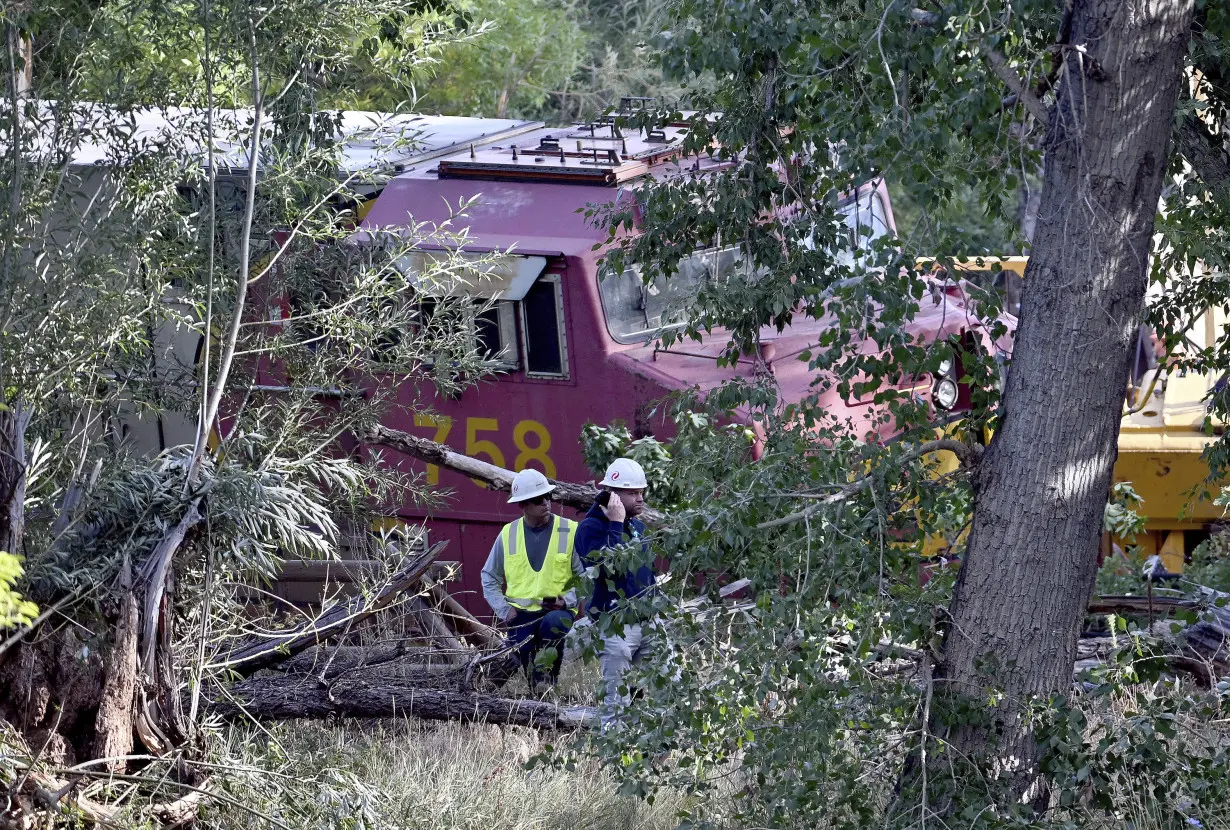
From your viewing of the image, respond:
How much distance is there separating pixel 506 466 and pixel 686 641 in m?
3.66

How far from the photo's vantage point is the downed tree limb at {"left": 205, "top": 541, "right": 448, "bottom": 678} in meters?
5.60

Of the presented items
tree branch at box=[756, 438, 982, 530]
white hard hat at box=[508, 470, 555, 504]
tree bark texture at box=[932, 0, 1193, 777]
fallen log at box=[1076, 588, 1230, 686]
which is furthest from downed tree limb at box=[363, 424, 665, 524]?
tree bark texture at box=[932, 0, 1193, 777]

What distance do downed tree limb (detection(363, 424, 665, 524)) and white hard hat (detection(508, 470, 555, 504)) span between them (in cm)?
43

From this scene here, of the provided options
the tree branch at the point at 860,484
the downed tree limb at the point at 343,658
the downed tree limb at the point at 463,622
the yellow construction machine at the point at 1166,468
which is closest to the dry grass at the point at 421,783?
the downed tree limb at the point at 343,658

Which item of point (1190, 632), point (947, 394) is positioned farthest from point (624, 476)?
point (1190, 632)

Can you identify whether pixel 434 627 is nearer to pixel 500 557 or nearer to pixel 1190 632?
pixel 500 557

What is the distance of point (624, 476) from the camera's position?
21.2 feet

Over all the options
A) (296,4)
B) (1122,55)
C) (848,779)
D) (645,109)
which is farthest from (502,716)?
(1122,55)

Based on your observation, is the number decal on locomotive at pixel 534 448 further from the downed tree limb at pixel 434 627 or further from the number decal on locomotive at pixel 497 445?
the downed tree limb at pixel 434 627

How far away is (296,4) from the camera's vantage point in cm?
536

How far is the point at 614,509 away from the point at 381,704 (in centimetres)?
134

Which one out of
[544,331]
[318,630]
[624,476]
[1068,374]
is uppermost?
[544,331]

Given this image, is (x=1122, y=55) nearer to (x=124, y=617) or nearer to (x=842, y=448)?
(x=842, y=448)

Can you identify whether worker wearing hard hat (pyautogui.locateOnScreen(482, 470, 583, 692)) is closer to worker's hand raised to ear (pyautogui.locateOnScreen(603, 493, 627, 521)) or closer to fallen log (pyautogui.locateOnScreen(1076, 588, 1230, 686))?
worker's hand raised to ear (pyautogui.locateOnScreen(603, 493, 627, 521))
